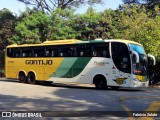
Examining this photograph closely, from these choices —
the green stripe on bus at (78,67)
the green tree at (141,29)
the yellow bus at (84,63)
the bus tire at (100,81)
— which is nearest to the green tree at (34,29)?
the green tree at (141,29)

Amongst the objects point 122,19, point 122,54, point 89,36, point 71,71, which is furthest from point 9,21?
point 122,54

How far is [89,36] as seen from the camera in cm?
3991

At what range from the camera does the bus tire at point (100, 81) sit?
74.3 feet

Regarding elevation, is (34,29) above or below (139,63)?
above

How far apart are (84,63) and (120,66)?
261 centimetres

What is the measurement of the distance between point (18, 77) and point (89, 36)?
13.8 meters

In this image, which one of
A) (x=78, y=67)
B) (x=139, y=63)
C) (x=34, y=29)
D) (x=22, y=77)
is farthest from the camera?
(x=34, y=29)

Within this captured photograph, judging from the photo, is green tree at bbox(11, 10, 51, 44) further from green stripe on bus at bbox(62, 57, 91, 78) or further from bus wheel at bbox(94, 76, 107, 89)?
bus wheel at bbox(94, 76, 107, 89)

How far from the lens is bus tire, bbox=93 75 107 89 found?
74.3 feet

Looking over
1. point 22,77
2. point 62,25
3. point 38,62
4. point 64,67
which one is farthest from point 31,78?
point 62,25

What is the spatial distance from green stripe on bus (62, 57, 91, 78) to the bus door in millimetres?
1923

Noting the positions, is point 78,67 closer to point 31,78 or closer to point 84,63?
point 84,63

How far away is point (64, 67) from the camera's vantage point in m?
24.5

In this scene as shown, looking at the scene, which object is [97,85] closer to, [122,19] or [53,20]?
[122,19]
